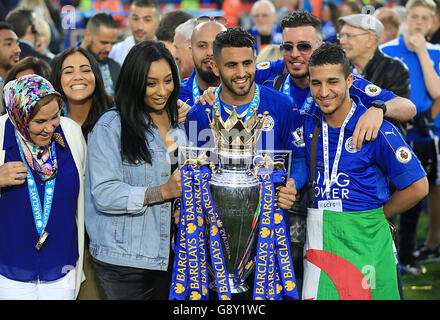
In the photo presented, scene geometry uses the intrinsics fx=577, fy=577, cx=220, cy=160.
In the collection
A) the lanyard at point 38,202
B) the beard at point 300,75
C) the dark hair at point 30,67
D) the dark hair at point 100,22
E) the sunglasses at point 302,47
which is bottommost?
the lanyard at point 38,202

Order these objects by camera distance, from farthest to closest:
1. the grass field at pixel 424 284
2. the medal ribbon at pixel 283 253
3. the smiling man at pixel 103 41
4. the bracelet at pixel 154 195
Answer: the smiling man at pixel 103 41 < the grass field at pixel 424 284 < the bracelet at pixel 154 195 < the medal ribbon at pixel 283 253

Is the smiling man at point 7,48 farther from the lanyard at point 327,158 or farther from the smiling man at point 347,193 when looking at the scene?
the lanyard at point 327,158

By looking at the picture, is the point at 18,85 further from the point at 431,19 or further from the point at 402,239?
the point at 431,19

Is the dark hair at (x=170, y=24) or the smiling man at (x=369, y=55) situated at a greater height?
the dark hair at (x=170, y=24)

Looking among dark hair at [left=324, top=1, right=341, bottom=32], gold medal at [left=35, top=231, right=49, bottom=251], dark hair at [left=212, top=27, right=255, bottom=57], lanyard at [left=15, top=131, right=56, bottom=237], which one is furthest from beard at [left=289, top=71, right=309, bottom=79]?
dark hair at [left=324, top=1, right=341, bottom=32]

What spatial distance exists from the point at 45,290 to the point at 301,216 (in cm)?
152

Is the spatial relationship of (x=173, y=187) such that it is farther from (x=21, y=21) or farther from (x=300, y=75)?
(x=21, y=21)

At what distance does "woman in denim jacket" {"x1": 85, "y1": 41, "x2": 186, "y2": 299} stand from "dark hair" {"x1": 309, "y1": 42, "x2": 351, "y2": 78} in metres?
0.80

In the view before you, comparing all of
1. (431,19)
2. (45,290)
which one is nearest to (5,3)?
(431,19)

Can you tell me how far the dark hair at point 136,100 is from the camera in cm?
309

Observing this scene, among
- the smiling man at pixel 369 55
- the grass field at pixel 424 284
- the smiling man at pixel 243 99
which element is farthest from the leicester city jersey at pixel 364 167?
the grass field at pixel 424 284

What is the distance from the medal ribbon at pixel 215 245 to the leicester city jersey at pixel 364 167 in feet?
2.11

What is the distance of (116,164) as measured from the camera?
3064 millimetres

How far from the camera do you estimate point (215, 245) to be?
2.88 metres
